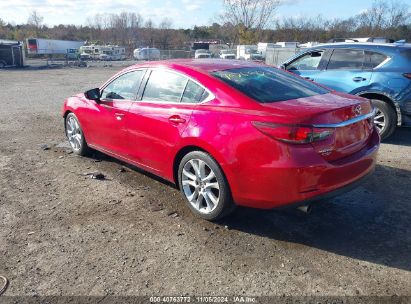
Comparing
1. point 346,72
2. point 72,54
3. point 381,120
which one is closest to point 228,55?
point 346,72

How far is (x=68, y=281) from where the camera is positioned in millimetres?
2979

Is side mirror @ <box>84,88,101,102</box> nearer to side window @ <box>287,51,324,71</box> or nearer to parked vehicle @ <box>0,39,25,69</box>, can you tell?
side window @ <box>287,51,324,71</box>

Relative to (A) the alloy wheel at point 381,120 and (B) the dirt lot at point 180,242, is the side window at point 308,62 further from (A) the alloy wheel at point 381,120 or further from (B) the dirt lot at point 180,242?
(B) the dirt lot at point 180,242

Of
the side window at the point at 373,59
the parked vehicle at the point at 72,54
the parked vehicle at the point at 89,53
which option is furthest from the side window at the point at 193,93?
the parked vehicle at the point at 72,54

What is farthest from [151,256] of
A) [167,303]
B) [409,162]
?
[409,162]

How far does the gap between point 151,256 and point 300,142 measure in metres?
1.62

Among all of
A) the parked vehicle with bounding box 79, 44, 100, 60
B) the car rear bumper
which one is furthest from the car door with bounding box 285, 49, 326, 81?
the parked vehicle with bounding box 79, 44, 100, 60

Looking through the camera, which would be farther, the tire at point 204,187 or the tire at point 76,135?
the tire at point 76,135

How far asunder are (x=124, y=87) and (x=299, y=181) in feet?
9.16

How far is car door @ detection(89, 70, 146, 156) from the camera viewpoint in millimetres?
4730

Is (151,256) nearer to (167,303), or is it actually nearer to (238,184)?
(167,303)

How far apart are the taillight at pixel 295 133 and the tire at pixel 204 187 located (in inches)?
26.7

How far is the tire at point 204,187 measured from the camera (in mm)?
3615

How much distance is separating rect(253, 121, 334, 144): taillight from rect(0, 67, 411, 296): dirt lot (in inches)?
39.2
